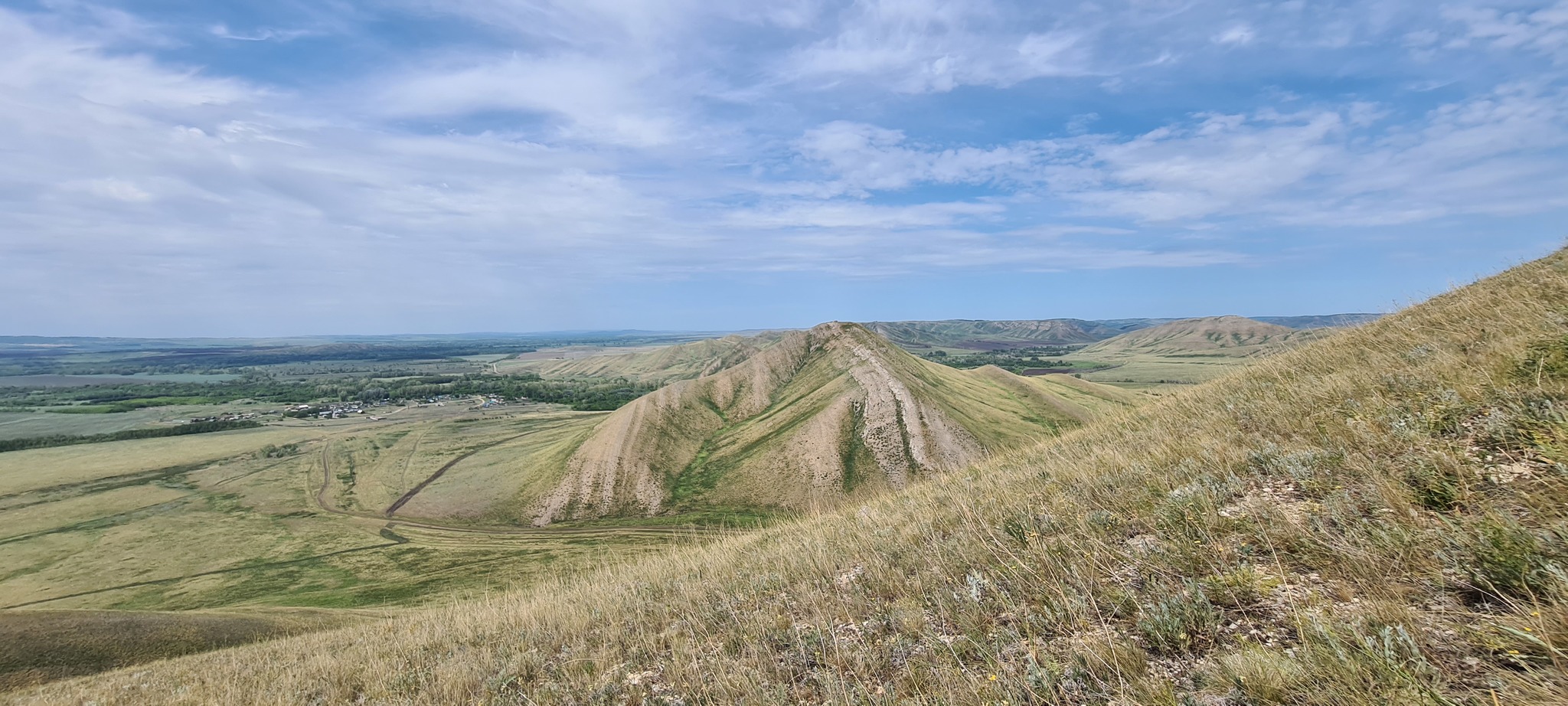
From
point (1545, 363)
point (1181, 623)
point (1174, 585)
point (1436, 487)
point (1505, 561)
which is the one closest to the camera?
point (1505, 561)

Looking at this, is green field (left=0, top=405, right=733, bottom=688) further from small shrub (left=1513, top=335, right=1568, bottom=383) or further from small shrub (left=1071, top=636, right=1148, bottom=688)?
small shrub (left=1513, top=335, right=1568, bottom=383)

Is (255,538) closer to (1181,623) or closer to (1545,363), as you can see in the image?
(1181,623)

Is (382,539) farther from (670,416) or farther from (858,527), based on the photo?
(858,527)

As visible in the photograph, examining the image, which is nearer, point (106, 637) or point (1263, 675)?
point (1263, 675)

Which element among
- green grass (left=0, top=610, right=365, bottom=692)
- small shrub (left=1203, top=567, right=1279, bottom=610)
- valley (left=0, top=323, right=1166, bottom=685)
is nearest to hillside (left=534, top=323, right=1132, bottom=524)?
valley (left=0, top=323, right=1166, bottom=685)

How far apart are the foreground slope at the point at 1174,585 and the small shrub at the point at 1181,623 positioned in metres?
0.02

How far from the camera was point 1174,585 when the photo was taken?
4895 mm

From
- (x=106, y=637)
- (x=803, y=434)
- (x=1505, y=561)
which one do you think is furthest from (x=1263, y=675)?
(x=803, y=434)

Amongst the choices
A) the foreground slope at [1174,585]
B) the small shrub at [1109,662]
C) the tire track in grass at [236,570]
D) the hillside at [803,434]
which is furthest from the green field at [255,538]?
the small shrub at [1109,662]

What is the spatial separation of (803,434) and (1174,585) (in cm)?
6573

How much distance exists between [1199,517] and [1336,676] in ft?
9.17

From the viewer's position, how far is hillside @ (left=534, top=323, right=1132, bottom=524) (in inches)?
2542

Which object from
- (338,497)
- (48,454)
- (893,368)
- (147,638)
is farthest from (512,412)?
(147,638)

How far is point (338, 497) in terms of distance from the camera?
264 ft
